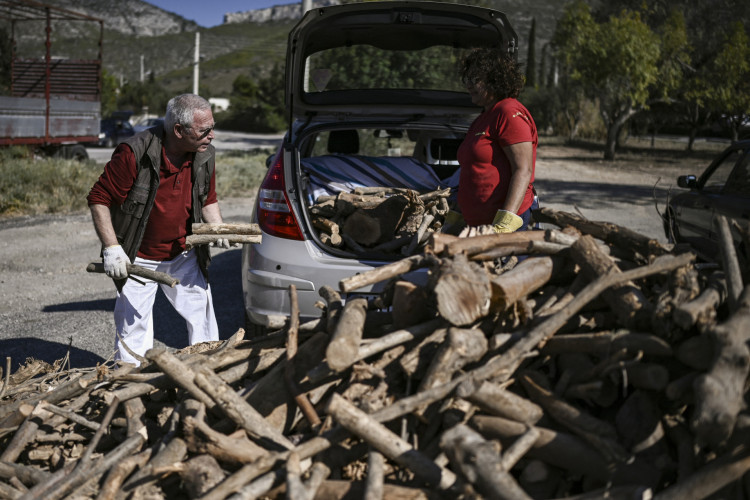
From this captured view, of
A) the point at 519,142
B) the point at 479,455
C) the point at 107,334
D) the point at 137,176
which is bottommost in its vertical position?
the point at 107,334

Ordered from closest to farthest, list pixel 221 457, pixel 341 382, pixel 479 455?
pixel 479 455
pixel 221 457
pixel 341 382

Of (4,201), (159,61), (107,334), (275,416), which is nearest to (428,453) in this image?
(275,416)

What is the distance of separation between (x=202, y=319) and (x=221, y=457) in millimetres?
2076

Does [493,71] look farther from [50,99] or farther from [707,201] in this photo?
[50,99]

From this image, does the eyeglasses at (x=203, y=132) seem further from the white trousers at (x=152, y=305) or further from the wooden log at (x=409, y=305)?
the wooden log at (x=409, y=305)

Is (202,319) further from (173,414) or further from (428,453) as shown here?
(428,453)

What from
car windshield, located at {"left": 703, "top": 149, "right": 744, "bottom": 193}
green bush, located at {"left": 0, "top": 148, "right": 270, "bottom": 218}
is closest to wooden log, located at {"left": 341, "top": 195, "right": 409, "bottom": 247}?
car windshield, located at {"left": 703, "top": 149, "right": 744, "bottom": 193}

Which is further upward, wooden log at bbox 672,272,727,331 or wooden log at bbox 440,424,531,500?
wooden log at bbox 672,272,727,331

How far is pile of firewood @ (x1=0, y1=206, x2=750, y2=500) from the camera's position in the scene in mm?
1986

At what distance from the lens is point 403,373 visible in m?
2.37

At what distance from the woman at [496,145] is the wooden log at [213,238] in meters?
1.22

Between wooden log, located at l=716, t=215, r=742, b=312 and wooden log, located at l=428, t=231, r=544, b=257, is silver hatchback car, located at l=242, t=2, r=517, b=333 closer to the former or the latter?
wooden log, located at l=428, t=231, r=544, b=257

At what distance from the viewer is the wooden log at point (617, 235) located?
2.66 meters

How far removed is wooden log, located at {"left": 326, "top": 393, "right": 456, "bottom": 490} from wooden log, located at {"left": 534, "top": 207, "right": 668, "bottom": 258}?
1.28 meters
